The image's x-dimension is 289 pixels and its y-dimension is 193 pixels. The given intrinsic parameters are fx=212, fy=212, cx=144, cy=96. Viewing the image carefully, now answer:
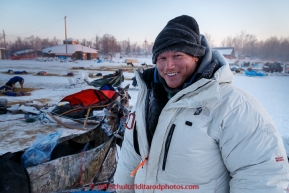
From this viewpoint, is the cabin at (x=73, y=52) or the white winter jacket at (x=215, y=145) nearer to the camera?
the white winter jacket at (x=215, y=145)

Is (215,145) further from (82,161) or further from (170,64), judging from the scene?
(82,161)

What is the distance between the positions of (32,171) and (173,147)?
6.09ft

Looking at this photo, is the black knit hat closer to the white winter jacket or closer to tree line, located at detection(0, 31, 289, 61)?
the white winter jacket

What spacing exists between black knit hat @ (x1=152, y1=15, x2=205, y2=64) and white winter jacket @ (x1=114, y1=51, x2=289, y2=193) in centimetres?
16

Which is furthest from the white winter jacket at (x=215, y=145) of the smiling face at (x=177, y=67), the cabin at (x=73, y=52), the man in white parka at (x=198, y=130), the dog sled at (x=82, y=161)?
the cabin at (x=73, y=52)

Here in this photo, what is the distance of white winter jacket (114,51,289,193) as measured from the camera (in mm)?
935

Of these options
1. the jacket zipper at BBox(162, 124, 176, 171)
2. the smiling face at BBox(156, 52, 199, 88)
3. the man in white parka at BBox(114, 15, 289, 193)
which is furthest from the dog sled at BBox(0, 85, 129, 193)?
the smiling face at BBox(156, 52, 199, 88)

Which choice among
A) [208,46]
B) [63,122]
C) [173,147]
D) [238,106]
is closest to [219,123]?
[238,106]

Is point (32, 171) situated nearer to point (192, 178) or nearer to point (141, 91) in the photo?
point (141, 91)

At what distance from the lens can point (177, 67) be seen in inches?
49.7

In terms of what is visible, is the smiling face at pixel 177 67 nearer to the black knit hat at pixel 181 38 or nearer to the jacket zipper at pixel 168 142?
the black knit hat at pixel 181 38

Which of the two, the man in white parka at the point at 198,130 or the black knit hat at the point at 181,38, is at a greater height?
the black knit hat at the point at 181,38

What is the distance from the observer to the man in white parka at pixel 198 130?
0.94m

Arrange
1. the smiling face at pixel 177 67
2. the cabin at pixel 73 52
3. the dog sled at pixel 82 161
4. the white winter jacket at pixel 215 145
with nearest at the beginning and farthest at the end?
1. the white winter jacket at pixel 215 145
2. the smiling face at pixel 177 67
3. the dog sled at pixel 82 161
4. the cabin at pixel 73 52
